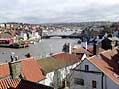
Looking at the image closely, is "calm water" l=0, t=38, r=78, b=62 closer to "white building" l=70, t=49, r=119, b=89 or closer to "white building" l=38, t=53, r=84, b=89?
"white building" l=38, t=53, r=84, b=89

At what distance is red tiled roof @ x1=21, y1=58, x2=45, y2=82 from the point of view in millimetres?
32281

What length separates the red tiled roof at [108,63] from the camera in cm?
3222

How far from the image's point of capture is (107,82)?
31.9 metres

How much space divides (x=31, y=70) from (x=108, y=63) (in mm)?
9385

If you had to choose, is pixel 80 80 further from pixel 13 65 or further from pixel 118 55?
pixel 13 65

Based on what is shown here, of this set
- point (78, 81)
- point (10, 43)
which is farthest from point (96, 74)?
point (10, 43)

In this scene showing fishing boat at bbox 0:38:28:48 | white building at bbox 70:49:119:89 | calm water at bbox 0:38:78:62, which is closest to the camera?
white building at bbox 70:49:119:89

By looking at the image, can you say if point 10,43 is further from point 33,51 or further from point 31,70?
point 31,70

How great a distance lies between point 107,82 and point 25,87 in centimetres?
1517

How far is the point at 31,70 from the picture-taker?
33.7 m

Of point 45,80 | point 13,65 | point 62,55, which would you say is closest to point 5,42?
point 62,55

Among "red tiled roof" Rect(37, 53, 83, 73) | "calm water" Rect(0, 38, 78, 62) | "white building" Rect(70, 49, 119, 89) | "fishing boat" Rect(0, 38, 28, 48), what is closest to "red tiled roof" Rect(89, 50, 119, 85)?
"white building" Rect(70, 49, 119, 89)

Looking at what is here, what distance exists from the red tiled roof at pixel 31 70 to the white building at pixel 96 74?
173 inches

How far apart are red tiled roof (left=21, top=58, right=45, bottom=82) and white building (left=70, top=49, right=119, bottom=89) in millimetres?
4384
